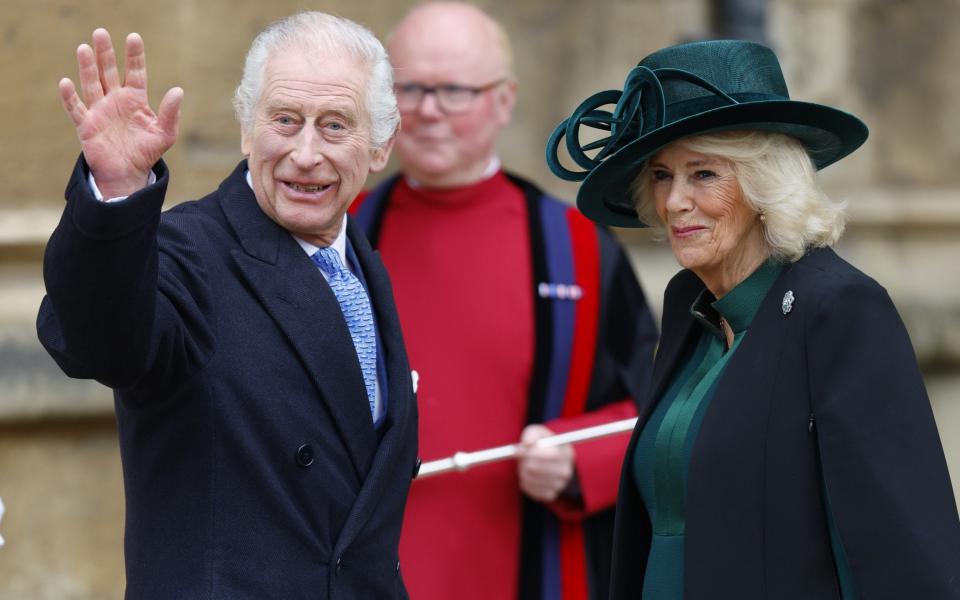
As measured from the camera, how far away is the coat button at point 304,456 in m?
2.83

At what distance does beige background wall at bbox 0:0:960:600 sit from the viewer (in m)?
4.84

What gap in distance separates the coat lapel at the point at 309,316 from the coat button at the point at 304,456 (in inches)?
3.1

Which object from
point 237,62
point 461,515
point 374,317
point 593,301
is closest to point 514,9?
point 237,62

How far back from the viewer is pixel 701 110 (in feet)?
10.1

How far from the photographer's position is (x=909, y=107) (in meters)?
6.69

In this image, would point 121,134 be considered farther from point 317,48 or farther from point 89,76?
point 317,48

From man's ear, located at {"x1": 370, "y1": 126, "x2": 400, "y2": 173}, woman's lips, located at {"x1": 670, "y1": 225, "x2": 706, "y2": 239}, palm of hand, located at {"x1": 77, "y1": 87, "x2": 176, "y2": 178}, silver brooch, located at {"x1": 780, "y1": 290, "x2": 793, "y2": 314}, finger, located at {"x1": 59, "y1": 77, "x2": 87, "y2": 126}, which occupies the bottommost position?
silver brooch, located at {"x1": 780, "y1": 290, "x2": 793, "y2": 314}

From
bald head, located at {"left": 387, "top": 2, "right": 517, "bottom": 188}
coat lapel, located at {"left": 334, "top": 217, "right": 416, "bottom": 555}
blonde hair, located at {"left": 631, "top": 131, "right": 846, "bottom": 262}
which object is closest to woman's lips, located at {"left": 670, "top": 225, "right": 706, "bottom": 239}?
blonde hair, located at {"left": 631, "top": 131, "right": 846, "bottom": 262}

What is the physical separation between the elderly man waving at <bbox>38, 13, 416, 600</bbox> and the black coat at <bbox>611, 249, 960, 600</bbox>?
584 millimetres

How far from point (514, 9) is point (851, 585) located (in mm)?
3489

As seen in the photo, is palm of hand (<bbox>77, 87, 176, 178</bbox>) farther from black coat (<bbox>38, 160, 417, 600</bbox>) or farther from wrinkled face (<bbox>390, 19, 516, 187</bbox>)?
wrinkled face (<bbox>390, 19, 516, 187</bbox>)

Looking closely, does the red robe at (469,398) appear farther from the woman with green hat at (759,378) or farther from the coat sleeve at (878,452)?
the coat sleeve at (878,452)

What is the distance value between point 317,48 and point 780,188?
0.88 m

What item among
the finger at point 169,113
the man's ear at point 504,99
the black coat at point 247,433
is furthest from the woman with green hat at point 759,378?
the man's ear at point 504,99
